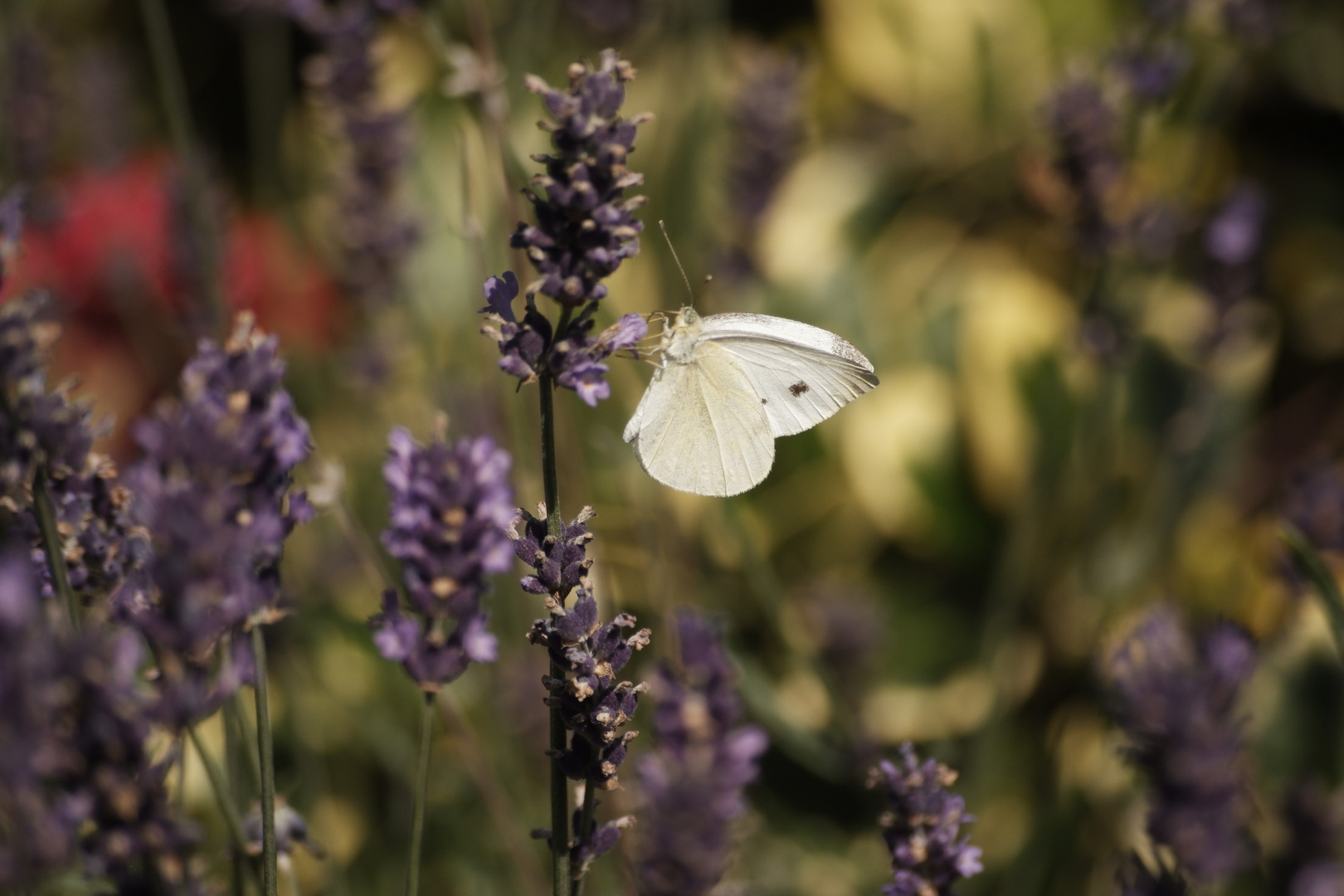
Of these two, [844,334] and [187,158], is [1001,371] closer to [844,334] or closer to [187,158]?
[844,334]

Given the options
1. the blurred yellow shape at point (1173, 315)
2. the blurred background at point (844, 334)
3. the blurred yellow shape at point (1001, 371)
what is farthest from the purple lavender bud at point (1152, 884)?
→ the blurred yellow shape at point (1173, 315)

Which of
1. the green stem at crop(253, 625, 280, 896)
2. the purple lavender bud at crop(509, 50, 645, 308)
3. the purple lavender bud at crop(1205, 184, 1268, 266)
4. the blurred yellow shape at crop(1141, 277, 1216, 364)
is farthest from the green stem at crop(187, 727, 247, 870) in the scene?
the blurred yellow shape at crop(1141, 277, 1216, 364)

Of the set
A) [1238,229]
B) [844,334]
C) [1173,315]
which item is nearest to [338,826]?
[844,334]

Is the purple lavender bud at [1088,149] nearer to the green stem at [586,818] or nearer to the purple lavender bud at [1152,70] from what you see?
the purple lavender bud at [1152,70]

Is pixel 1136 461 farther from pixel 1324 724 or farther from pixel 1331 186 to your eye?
pixel 1331 186

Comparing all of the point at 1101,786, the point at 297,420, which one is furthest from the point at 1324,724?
the point at 297,420

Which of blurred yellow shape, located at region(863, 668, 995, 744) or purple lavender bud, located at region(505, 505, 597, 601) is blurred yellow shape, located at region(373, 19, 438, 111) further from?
purple lavender bud, located at region(505, 505, 597, 601)
